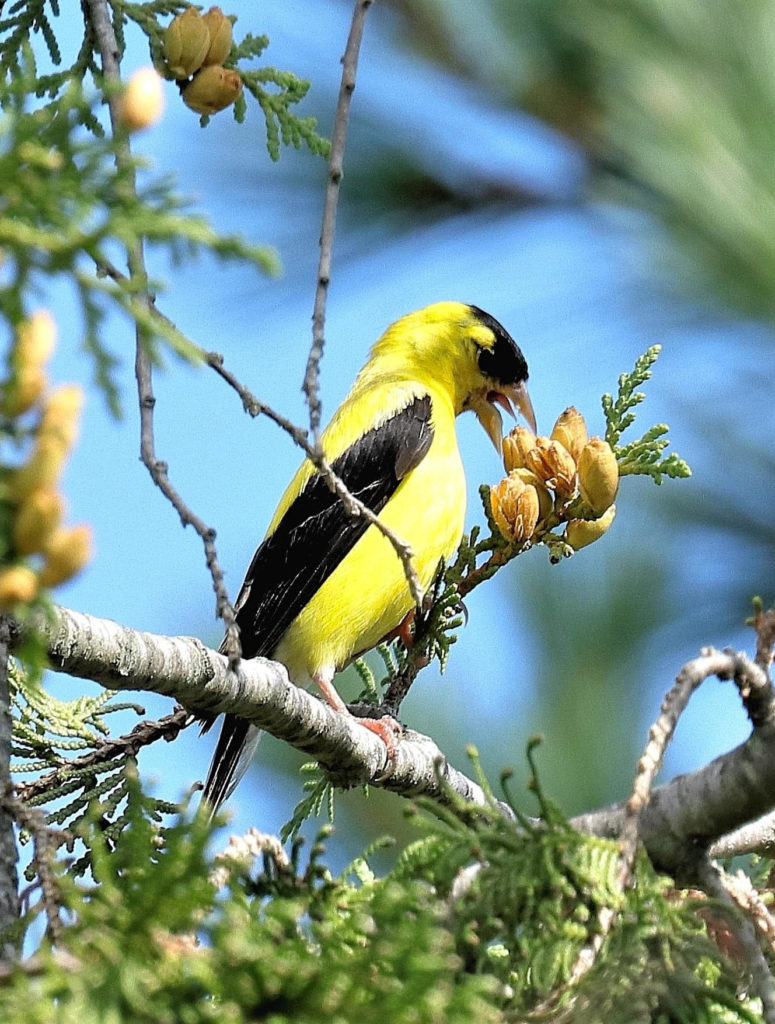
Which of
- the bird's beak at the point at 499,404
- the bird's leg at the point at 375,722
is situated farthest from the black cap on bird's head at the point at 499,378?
the bird's leg at the point at 375,722

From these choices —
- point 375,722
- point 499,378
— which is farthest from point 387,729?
point 499,378

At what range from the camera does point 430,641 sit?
2412mm

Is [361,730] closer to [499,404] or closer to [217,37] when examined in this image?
[217,37]

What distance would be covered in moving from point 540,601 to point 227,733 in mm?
1631

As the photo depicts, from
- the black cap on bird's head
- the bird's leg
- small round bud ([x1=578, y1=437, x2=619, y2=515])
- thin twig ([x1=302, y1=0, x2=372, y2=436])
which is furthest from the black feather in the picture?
thin twig ([x1=302, y1=0, x2=372, y2=436])

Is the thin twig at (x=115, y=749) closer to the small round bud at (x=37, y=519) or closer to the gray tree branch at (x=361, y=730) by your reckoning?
the gray tree branch at (x=361, y=730)

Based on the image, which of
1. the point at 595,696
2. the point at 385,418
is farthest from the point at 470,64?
the point at 595,696

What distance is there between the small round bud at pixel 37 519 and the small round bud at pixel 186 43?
1.18m

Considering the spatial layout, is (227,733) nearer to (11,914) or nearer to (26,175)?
(11,914)

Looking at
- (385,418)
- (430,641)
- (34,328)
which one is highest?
(385,418)

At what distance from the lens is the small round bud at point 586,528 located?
2.26 metres

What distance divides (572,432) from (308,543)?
895 mm

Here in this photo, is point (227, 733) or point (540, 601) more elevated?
point (540, 601)

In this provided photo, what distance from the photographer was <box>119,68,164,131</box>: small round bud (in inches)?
35.1
